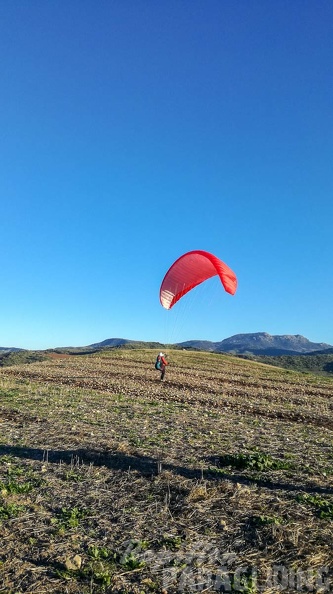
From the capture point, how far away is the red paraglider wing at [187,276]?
23.0 m

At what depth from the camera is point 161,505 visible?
7.55m

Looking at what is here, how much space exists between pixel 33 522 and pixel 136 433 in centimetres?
A: 615

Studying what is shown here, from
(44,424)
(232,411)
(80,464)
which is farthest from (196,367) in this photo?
(80,464)

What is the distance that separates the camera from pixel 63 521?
686 cm

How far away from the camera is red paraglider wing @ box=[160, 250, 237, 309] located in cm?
2305

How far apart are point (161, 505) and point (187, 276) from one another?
18.4 m

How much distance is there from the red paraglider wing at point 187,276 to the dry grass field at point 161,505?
947 centimetres

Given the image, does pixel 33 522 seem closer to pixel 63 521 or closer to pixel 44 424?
pixel 63 521
